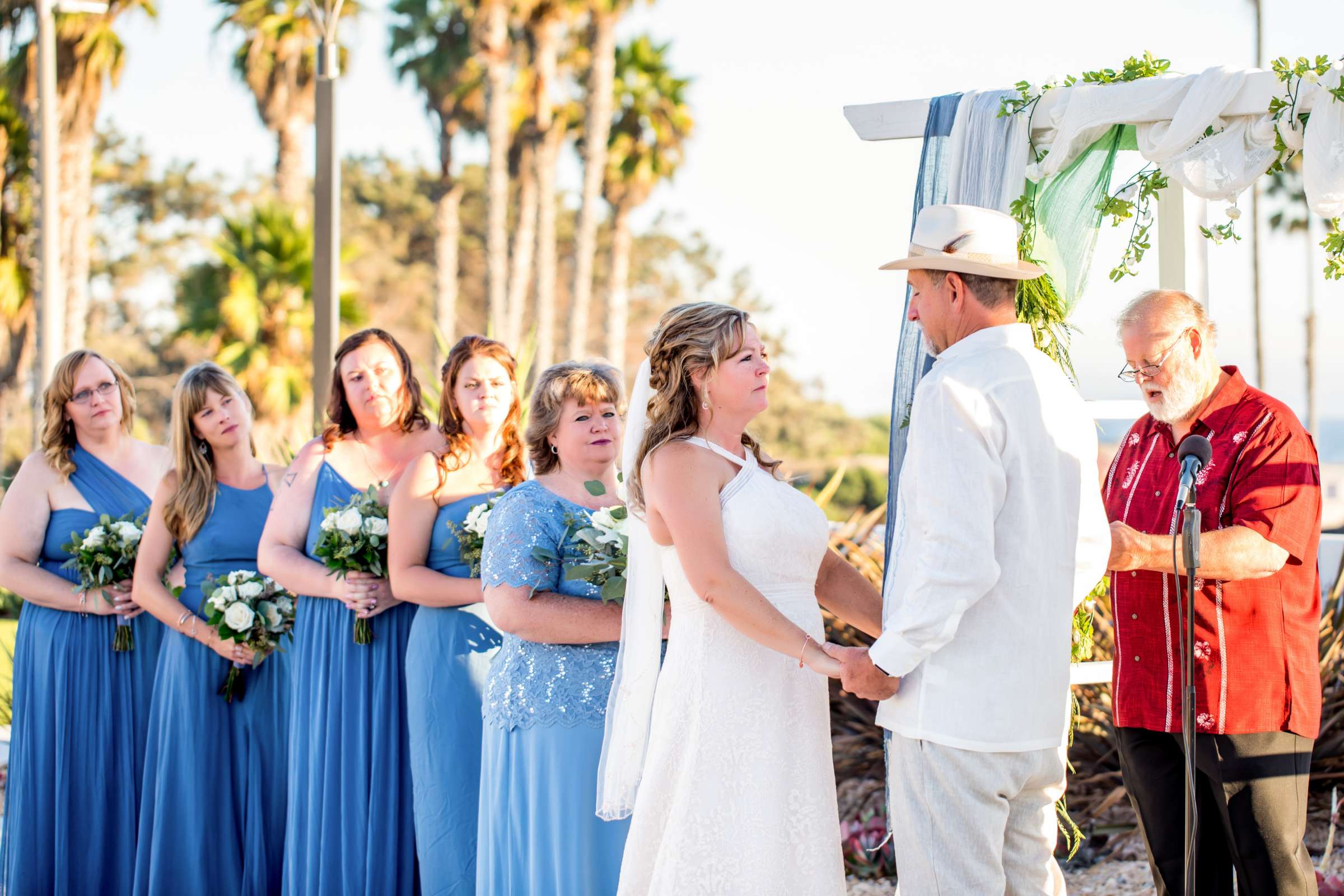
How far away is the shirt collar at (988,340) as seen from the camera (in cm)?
335

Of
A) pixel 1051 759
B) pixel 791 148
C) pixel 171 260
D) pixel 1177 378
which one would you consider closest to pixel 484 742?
pixel 1051 759

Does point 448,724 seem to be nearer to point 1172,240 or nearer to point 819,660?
point 819,660

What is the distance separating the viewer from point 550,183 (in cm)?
2673

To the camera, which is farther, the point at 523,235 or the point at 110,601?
the point at 523,235

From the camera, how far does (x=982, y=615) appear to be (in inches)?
128

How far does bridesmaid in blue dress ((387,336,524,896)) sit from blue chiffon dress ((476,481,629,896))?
1.60 feet

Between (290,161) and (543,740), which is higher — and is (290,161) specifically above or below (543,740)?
above

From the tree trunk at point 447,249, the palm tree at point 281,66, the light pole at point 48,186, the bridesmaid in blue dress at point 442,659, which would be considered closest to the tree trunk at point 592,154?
the tree trunk at point 447,249

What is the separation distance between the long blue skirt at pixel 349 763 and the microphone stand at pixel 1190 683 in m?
2.86

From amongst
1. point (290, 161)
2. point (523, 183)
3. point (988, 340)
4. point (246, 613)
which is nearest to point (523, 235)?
point (523, 183)

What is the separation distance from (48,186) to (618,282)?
1902 centimetres

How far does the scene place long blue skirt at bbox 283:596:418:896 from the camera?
5133 mm

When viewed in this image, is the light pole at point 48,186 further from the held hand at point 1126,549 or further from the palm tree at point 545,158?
the palm tree at point 545,158

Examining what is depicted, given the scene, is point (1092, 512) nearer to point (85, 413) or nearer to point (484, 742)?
point (484, 742)
